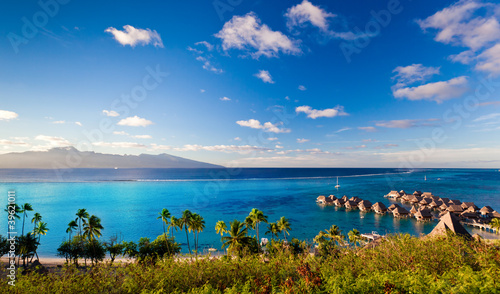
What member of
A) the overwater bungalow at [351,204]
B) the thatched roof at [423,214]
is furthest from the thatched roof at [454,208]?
the overwater bungalow at [351,204]

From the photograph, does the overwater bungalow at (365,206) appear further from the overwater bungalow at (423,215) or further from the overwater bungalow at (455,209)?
the overwater bungalow at (455,209)

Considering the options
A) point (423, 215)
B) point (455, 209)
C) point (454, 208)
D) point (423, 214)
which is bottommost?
point (423, 215)

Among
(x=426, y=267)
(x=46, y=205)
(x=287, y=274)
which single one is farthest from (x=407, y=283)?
(x=46, y=205)

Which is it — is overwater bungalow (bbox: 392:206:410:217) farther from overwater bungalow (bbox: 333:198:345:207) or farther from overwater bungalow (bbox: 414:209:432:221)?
overwater bungalow (bbox: 333:198:345:207)

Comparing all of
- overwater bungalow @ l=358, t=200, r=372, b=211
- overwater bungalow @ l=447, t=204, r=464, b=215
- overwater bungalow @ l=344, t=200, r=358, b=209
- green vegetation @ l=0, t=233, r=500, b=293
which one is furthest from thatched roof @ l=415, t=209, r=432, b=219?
green vegetation @ l=0, t=233, r=500, b=293

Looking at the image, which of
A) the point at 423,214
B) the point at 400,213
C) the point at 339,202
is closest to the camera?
the point at 423,214

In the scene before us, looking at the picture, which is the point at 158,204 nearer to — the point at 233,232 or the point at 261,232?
the point at 261,232

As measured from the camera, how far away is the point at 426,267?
1009 centimetres

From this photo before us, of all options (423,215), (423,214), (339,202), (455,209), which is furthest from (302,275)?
(455,209)

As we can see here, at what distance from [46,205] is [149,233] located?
65.7 meters

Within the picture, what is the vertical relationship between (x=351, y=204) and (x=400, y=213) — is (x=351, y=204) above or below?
below

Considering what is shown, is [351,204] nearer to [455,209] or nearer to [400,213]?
[400,213]

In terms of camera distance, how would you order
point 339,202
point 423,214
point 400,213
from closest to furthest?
point 423,214 → point 400,213 → point 339,202

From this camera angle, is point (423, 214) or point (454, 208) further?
point (454, 208)
